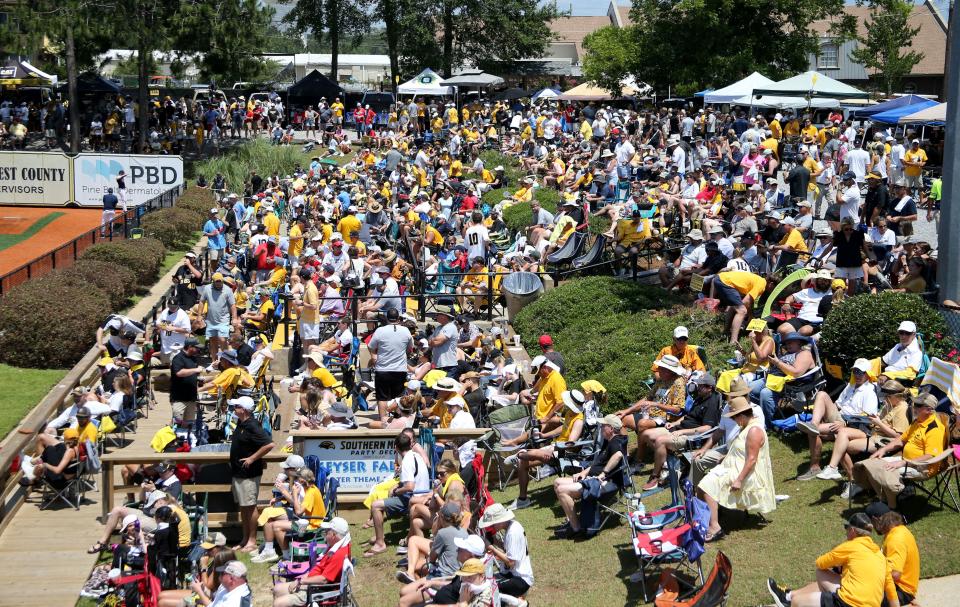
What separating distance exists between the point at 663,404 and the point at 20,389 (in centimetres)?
1137

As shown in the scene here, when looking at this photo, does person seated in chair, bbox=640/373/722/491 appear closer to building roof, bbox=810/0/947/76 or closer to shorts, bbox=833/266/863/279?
shorts, bbox=833/266/863/279

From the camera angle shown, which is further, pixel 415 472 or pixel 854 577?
pixel 415 472

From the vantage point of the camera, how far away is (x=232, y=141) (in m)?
48.6

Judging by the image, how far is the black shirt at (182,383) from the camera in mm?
15094

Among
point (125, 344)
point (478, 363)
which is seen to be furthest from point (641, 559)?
point (125, 344)

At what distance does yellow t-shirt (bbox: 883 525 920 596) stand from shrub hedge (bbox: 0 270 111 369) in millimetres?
15717

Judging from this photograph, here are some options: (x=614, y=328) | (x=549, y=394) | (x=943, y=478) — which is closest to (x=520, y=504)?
(x=549, y=394)

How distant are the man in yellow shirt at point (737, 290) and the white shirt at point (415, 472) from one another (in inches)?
208

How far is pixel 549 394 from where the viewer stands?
13.2 meters

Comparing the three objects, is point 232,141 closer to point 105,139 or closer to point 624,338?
point 105,139

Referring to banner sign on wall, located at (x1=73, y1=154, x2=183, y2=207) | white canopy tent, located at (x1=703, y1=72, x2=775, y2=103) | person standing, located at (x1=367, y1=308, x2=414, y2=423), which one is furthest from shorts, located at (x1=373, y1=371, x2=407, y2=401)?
banner sign on wall, located at (x1=73, y1=154, x2=183, y2=207)

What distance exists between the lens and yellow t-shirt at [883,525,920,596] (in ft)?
27.2

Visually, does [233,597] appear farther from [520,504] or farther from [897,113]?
[897,113]

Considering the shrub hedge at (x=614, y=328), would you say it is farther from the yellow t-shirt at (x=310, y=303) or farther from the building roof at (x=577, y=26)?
the building roof at (x=577, y=26)
